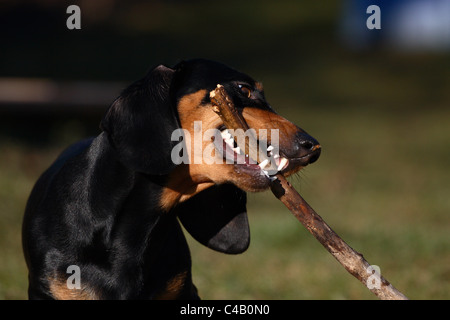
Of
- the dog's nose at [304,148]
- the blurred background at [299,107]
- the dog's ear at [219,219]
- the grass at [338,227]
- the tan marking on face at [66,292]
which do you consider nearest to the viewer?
the dog's nose at [304,148]

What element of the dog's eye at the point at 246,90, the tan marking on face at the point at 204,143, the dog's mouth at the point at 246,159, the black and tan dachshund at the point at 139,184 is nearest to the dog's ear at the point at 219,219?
the black and tan dachshund at the point at 139,184

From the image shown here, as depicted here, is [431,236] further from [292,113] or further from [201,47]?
[201,47]

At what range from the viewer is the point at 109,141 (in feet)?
11.7

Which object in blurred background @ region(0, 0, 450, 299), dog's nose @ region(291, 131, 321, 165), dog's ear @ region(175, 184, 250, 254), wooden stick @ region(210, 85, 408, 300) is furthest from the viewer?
blurred background @ region(0, 0, 450, 299)

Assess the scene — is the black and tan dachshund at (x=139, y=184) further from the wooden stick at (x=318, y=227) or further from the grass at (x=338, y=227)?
the grass at (x=338, y=227)

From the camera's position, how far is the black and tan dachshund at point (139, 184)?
354cm

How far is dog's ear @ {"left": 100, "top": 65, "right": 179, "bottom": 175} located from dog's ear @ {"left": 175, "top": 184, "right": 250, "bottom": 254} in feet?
1.90

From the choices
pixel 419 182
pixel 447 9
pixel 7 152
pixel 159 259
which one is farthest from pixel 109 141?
pixel 447 9

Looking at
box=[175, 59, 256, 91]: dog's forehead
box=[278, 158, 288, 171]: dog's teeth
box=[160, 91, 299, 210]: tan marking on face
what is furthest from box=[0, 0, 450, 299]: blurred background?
box=[175, 59, 256, 91]: dog's forehead

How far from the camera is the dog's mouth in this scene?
3.54 metres

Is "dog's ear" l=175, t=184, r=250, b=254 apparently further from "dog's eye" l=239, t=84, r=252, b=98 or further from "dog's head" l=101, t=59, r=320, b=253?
"dog's eye" l=239, t=84, r=252, b=98

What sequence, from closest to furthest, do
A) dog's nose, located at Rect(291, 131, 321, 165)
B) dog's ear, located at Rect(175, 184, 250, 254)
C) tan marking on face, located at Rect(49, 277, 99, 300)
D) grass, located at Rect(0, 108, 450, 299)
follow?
1. dog's nose, located at Rect(291, 131, 321, 165)
2. tan marking on face, located at Rect(49, 277, 99, 300)
3. dog's ear, located at Rect(175, 184, 250, 254)
4. grass, located at Rect(0, 108, 450, 299)

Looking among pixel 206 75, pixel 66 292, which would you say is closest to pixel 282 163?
pixel 206 75
